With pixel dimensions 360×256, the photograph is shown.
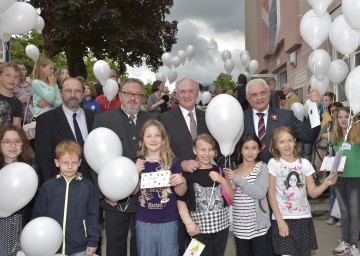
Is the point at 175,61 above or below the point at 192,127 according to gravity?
above

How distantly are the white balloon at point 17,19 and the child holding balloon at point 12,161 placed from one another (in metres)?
1.31

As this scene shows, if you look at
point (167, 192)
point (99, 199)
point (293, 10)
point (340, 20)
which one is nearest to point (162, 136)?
point (167, 192)

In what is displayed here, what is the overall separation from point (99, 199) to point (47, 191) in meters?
0.49

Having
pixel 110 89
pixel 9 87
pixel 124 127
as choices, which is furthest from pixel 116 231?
pixel 110 89

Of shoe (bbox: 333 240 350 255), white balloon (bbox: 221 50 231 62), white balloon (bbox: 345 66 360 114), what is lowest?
shoe (bbox: 333 240 350 255)

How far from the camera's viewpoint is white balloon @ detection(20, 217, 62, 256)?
3004 millimetres

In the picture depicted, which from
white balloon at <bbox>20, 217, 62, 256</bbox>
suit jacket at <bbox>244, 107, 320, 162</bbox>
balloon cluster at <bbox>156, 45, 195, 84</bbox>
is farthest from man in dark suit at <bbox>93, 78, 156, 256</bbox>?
balloon cluster at <bbox>156, 45, 195, 84</bbox>

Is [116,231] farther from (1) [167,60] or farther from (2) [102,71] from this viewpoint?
(1) [167,60]

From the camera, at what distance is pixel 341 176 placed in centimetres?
487

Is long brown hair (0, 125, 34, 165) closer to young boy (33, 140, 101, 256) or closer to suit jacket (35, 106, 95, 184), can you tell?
suit jacket (35, 106, 95, 184)

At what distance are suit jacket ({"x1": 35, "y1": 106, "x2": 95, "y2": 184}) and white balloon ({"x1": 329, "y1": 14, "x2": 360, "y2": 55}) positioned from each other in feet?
9.21

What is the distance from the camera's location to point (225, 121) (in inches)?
139

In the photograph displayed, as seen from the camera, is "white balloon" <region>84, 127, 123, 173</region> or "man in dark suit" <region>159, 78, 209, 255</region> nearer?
"white balloon" <region>84, 127, 123, 173</region>

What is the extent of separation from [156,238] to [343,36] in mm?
2751
